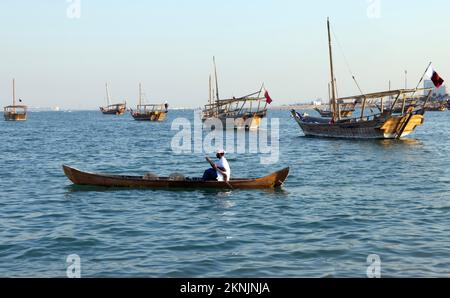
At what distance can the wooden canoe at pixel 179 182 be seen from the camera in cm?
1975

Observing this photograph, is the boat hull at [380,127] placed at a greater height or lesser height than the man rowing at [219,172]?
greater

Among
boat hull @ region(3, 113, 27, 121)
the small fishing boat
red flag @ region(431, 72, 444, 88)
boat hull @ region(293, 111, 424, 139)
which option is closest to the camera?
red flag @ region(431, 72, 444, 88)

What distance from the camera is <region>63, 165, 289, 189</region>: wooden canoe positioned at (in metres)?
19.8

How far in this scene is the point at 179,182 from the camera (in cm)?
2002

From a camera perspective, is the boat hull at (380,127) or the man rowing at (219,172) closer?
the man rowing at (219,172)

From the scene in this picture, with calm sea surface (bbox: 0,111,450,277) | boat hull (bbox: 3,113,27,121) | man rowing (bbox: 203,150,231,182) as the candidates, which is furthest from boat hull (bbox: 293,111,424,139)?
boat hull (bbox: 3,113,27,121)

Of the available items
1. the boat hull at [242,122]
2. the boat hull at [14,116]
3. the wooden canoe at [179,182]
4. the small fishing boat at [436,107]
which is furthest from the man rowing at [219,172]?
the small fishing boat at [436,107]

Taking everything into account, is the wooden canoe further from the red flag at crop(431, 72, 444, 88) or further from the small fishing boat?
the small fishing boat

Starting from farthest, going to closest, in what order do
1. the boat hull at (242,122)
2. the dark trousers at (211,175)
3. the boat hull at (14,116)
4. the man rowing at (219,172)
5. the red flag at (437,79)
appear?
the boat hull at (14,116), the boat hull at (242,122), the red flag at (437,79), the dark trousers at (211,175), the man rowing at (219,172)

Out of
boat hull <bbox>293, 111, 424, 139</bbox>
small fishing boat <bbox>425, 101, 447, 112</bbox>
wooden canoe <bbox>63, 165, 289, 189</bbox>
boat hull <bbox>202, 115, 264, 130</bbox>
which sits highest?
small fishing boat <bbox>425, 101, 447, 112</bbox>

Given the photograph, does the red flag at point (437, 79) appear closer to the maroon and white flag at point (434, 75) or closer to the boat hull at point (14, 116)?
the maroon and white flag at point (434, 75)

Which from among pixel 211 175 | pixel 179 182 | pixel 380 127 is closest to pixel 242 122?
pixel 380 127

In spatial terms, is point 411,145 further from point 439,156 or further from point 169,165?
point 169,165
